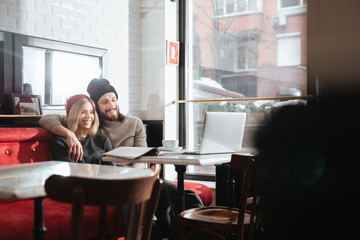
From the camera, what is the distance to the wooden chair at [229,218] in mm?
1927

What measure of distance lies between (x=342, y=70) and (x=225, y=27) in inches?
78.0

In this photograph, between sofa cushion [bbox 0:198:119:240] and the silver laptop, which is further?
the silver laptop

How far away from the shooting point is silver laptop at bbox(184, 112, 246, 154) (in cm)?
238

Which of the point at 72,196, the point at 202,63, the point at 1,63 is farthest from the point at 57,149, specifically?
the point at 202,63

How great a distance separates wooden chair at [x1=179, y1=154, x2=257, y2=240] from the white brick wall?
2.02 metres

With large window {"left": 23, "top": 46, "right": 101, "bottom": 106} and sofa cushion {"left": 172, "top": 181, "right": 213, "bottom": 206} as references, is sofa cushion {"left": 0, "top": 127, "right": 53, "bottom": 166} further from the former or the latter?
sofa cushion {"left": 172, "top": 181, "right": 213, "bottom": 206}

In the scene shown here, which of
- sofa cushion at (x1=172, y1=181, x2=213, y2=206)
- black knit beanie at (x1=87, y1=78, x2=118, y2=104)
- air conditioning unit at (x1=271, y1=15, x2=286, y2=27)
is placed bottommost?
sofa cushion at (x1=172, y1=181, x2=213, y2=206)

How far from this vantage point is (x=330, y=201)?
0.90 meters

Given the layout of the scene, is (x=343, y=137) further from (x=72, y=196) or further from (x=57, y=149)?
(x=57, y=149)

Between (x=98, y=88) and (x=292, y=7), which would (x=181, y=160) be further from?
(x=292, y=7)

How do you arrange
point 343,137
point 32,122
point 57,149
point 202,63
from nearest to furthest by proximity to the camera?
point 343,137, point 57,149, point 32,122, point 202,63

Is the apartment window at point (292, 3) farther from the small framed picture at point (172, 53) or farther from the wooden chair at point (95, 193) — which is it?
the wooden chair at point (95, 193)

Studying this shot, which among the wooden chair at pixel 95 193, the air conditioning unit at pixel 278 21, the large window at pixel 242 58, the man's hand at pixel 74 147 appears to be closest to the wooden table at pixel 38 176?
the wooden chair at pixel 95 193

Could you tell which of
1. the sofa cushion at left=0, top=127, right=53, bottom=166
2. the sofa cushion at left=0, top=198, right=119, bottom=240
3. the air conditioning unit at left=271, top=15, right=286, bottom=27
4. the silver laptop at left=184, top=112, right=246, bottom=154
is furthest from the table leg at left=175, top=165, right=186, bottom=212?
the air conditioning unit at left=271, top=15, right=286, bottom=27
